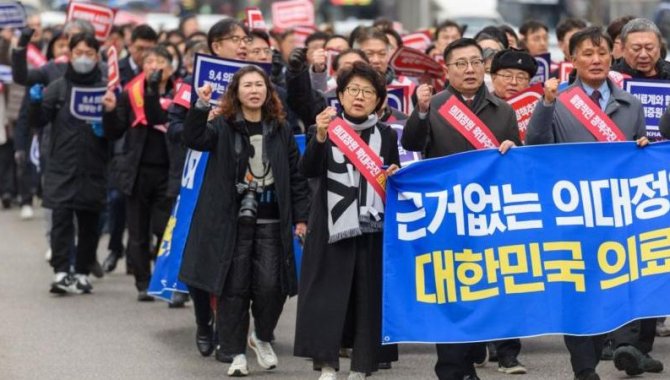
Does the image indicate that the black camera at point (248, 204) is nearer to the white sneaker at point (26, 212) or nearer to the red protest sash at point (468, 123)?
the red protest sash at point (468, 123)

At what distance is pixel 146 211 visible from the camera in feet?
43.9

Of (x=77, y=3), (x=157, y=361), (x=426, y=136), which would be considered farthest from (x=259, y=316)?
(x=77, y=3)

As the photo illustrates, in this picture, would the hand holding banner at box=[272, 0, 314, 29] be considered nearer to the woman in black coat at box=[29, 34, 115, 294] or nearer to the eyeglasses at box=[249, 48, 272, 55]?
the woman in black coat at box=[29, 34, 115, 294]

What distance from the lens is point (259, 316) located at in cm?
1026

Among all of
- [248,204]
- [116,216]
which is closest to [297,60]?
[248,204]

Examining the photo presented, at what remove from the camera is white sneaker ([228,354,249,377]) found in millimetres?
10062

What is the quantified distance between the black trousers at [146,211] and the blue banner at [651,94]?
4.08 metres

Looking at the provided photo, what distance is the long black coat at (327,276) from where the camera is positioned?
9.27 m

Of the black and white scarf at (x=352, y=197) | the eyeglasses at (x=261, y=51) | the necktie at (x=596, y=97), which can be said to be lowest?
the black and white scarf at (x=352, y=197)

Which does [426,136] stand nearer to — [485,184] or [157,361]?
[485,184]

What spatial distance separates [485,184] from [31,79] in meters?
6.70

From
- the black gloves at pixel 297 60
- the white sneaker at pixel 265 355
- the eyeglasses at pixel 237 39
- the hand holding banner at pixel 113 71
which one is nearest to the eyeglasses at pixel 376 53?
the eyeglasses at pixel 237 39

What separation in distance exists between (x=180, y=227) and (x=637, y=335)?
3217mm

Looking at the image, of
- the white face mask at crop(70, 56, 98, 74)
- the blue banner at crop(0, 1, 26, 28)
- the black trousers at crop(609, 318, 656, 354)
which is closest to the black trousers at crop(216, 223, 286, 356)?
the black trousers at crop(609, 318, 656, 354)
